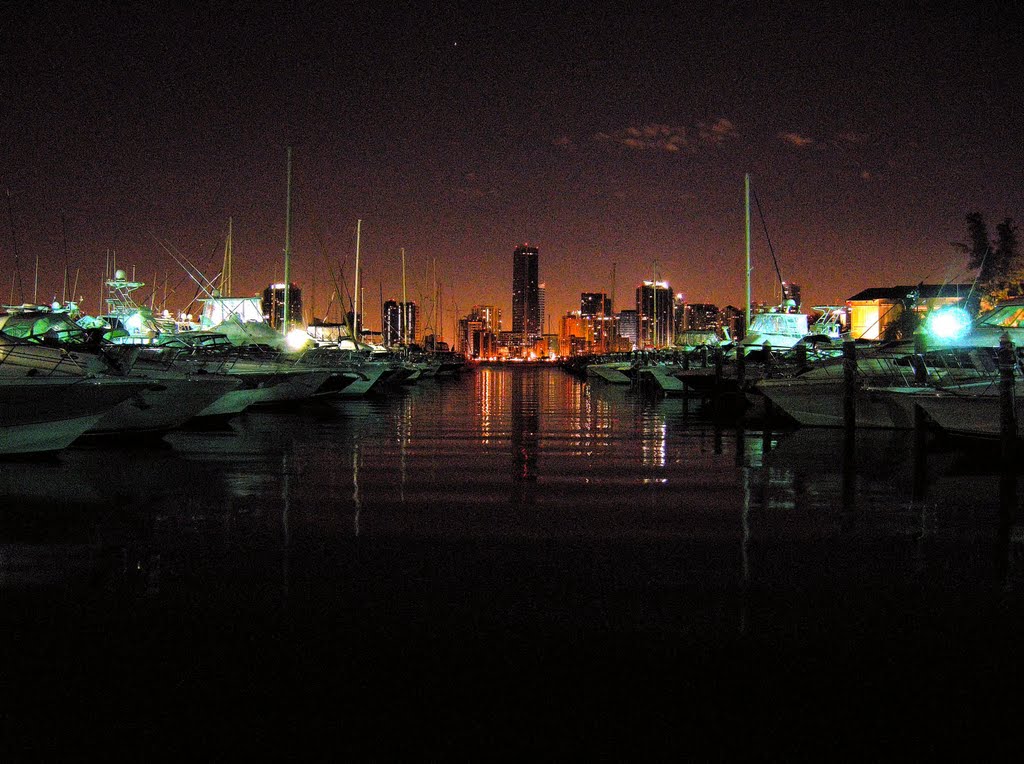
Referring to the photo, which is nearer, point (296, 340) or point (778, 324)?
point (296, 340)

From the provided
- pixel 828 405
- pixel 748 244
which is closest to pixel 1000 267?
pixel 748 244

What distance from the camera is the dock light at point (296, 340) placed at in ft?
115

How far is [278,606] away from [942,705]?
161 inches

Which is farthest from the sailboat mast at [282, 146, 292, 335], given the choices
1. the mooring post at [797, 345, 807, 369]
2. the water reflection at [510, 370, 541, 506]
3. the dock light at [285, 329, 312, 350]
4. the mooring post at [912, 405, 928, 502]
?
the mooring post at [912, 405, 928, 502]

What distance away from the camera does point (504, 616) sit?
5449 mm

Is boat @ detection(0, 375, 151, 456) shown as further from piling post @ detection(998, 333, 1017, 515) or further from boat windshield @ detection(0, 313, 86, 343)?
piling post @ detection(998, 333, 1017, 515)

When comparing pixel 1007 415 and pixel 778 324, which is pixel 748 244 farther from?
pixel 1007 415

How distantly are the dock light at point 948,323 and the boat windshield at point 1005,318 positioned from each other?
460mm

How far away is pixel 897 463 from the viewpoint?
13.4m

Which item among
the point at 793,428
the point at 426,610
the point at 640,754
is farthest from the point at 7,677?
the point at 793,428

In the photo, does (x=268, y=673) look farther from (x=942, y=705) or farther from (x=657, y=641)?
(x=942, y=705)

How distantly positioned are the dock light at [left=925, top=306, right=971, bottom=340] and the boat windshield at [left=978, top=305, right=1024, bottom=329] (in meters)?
0.46

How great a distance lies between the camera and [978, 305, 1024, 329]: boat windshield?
19969mm

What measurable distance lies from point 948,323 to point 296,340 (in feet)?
84.0
